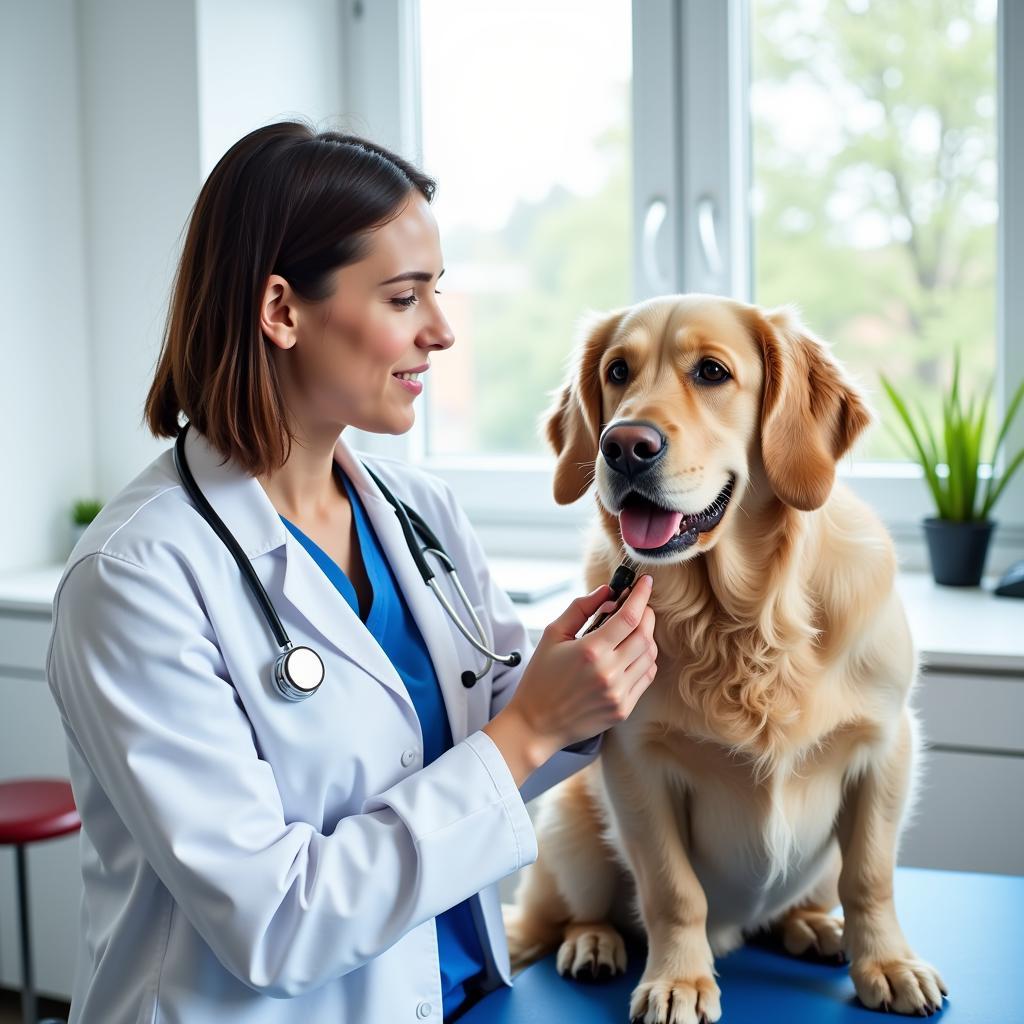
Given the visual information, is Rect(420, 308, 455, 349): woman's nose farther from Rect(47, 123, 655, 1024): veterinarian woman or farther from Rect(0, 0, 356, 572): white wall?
Rect(0, 0, 356, 572): white wall

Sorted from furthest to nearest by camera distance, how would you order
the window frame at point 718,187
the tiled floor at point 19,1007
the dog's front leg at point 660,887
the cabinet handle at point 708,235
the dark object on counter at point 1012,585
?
the tiled floor at point 19,1007 → the cabinet handle at point 708,235 → the window frame at point 718,187 → the dark object on counter at point 1012,585 → the dog's front leg at point 660,887


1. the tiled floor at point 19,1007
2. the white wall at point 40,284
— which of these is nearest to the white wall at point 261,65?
the white wall at point 40,284

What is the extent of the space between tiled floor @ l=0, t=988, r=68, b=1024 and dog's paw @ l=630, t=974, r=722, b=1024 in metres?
2.02

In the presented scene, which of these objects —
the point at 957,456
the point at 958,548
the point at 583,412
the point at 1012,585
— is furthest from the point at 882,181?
the point at 583,412

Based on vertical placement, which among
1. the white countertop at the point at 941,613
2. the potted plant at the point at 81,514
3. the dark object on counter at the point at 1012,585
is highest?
the potted plant at the point at 81,514

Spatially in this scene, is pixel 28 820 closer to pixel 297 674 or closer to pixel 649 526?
pixel 297 674

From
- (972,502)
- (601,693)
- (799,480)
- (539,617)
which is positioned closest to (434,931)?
(601,693)

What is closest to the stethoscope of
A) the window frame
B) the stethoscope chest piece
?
the stethoscope chest piece

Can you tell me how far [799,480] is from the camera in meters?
1.19

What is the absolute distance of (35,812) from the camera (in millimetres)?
1911

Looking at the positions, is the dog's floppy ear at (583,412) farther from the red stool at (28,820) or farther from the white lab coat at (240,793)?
the red stool at (28,820)

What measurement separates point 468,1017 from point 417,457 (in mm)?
1949

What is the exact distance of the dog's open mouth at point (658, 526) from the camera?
1168mm

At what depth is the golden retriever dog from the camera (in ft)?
3.85
